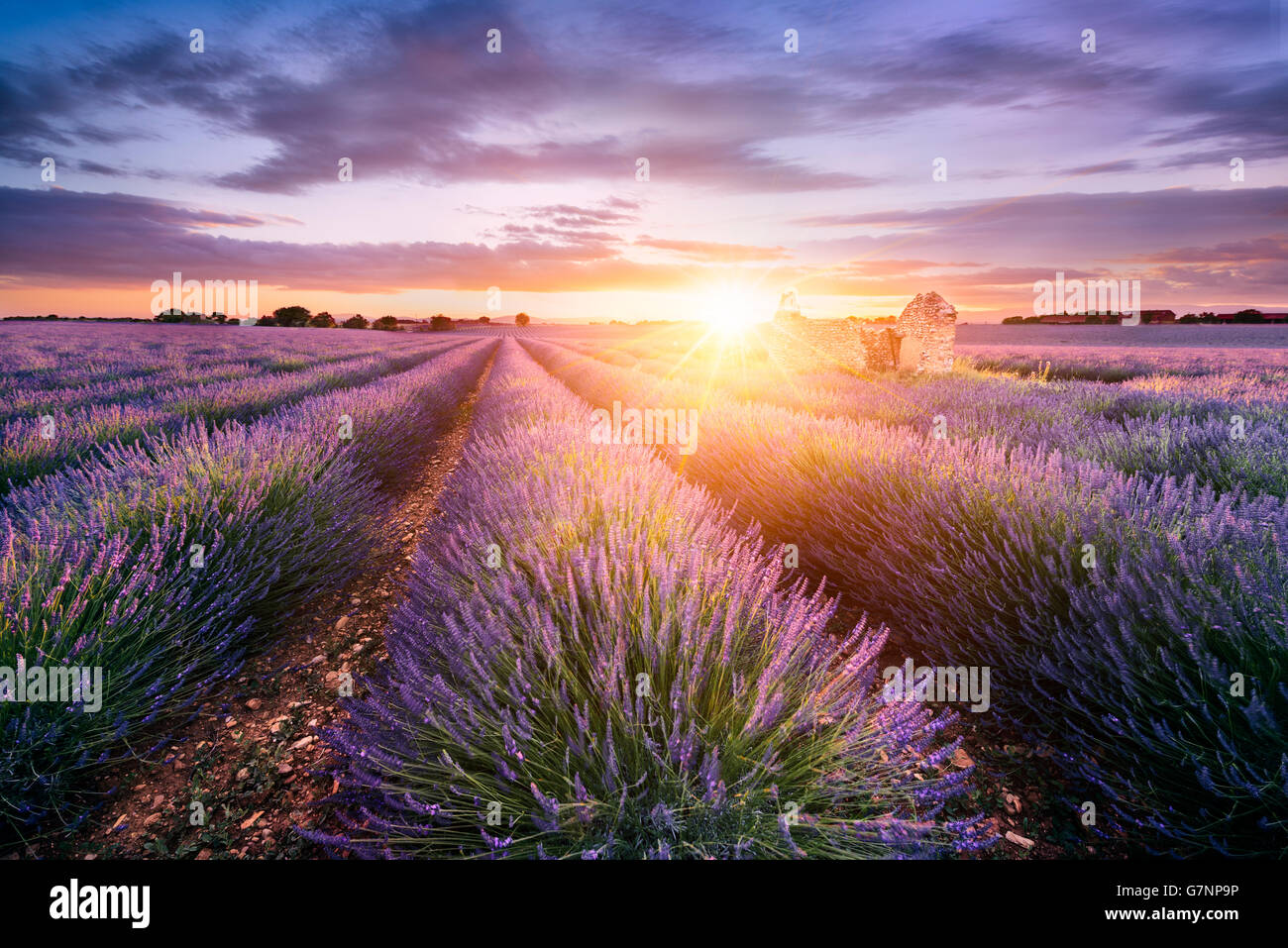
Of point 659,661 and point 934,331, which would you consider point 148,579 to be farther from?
point 934,331

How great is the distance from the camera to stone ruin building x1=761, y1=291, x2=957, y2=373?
14.5 metres

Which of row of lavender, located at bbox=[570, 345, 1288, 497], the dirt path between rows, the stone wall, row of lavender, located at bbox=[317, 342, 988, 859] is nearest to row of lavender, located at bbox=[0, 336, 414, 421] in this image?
the dirt path between rows

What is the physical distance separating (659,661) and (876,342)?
699 inches

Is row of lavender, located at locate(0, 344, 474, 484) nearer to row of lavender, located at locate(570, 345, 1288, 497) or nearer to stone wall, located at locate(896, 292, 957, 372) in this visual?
row of lavender, located at locate(570, 345, 1288, 497)

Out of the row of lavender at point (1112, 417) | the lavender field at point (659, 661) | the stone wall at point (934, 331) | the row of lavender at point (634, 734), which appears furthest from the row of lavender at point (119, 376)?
the stone wall at point (934, 331)

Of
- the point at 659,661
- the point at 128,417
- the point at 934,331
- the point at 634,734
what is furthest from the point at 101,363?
the point at 934,331

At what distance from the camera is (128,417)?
5.71 meters

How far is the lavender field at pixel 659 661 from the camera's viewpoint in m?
1.30

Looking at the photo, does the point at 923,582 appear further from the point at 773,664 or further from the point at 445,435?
the point at 445,435

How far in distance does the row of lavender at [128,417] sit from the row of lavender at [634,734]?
431cm

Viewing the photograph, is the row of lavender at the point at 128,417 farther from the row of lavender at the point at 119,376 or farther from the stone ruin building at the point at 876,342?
the stone ruin building at the point at 876,342

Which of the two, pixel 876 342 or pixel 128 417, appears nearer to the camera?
pixel 128 417

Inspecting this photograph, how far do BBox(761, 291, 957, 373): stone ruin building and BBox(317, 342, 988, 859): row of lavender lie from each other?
602 inches
